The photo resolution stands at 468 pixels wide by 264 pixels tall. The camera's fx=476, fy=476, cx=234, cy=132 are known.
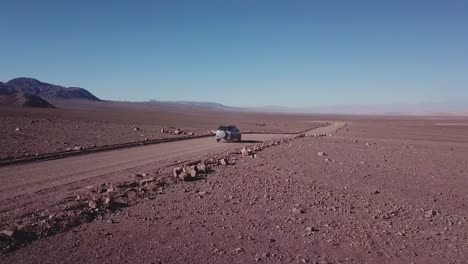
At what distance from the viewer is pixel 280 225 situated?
29.2 feet

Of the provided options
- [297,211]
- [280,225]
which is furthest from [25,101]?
[280,225]

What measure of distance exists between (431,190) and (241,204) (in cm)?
Answer: 550

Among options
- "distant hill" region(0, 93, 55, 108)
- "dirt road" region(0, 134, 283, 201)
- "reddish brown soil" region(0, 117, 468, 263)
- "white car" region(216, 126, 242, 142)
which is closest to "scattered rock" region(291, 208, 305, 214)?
"reddish brown soil" region(0, 117, 468, 263)

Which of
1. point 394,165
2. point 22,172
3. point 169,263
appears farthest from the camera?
point 394,165

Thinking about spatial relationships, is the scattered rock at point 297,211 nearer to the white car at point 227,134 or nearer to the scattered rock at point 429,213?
the scattered rock at point 429,213

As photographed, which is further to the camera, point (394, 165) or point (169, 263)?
point (394, 165)

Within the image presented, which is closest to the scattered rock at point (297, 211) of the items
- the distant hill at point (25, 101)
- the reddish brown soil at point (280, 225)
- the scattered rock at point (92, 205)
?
the reddish brown soil at point (280, 225)

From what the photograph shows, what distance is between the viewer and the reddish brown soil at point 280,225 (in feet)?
24.1

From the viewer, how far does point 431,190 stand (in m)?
12.7

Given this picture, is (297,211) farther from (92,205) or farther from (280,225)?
(92,205)

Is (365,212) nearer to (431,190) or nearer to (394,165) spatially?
(431,190)

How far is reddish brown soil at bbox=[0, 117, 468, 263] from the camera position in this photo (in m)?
7.33

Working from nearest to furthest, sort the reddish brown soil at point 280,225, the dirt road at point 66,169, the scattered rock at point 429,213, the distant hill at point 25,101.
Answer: the reddish brown soil at point 280,225 < the scattered rock at point 429,213 < the dirt road at point 66,169 < the distant hill at point 25,101

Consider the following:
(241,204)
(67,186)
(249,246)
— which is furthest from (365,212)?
(67,186)
